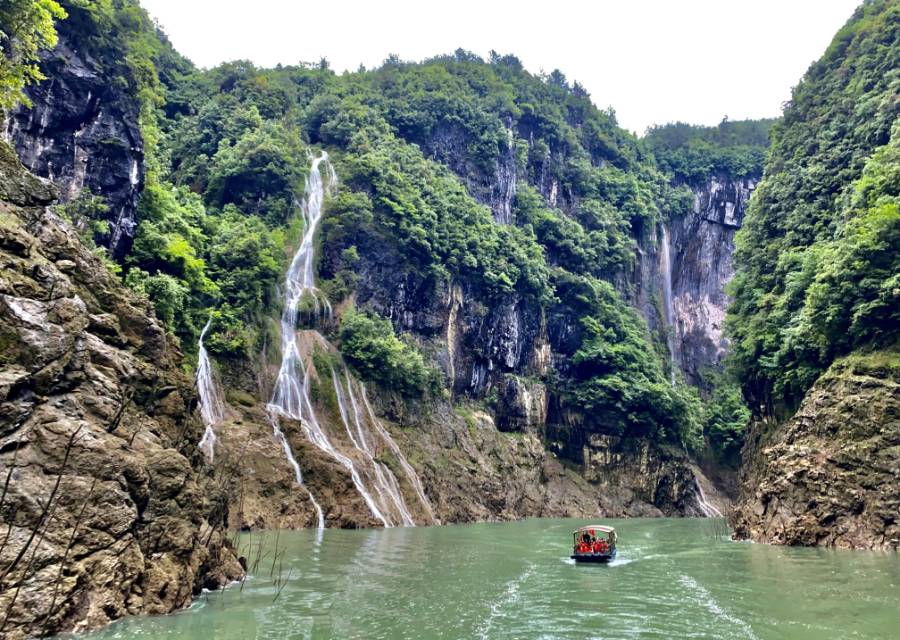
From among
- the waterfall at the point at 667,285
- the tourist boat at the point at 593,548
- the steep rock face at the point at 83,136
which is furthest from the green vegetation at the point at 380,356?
the waterfall at the point at 667,285

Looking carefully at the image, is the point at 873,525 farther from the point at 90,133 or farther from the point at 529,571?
the point at 90,133

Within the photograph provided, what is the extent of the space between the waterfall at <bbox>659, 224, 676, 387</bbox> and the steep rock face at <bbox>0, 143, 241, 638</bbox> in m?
69.8

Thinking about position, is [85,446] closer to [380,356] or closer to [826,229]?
[380,356]

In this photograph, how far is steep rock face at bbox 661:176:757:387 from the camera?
3184 inches

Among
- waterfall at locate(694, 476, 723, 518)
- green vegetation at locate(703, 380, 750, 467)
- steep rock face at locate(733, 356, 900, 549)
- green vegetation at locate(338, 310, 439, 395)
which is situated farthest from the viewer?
green vegetation at locate(703, 380, 750, 467)

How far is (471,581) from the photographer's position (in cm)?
1886

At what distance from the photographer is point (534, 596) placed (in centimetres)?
1723

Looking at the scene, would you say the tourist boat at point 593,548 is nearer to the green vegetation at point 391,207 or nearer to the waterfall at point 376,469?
the waterfall at point 376,469

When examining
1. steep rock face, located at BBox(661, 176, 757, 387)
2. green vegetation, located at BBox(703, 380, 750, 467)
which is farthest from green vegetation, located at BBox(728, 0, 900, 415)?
steep rock face, located at BBox(661, 176, 757, 387)

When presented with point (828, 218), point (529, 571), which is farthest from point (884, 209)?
point (529, 571)

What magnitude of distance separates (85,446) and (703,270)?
84.4m

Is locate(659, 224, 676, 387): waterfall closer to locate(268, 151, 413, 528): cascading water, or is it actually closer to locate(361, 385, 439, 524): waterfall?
locate(268, 151, 413, 528): cascading water

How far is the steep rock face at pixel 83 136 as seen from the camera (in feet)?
101

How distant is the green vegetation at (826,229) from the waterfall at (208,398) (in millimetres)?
26715
